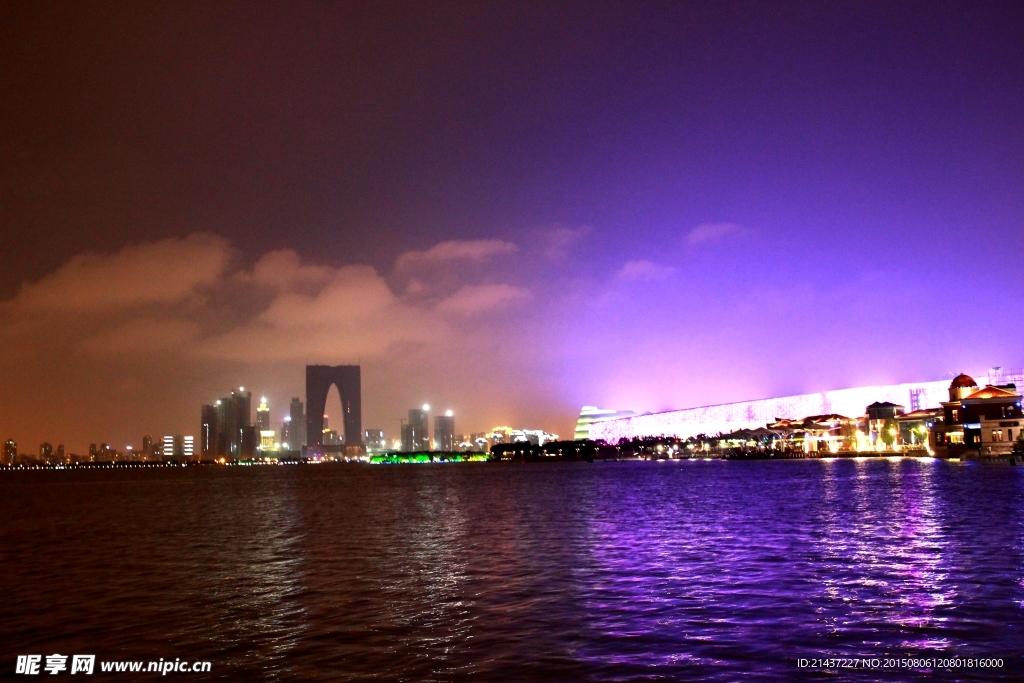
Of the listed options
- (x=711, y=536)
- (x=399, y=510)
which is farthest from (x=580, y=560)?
(x=399, y=510)

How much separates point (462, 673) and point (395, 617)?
18.1 ft

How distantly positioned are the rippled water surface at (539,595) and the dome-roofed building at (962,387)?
12638 cm

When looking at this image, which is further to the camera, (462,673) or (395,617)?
(395,617)

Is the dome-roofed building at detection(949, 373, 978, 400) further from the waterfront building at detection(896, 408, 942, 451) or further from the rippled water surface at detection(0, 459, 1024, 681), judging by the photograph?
the rippled water surface at detection(0, 459, 1024, 681)

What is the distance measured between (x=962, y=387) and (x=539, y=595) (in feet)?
527

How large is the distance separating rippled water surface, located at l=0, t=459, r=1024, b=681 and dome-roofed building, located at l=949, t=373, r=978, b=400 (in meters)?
126

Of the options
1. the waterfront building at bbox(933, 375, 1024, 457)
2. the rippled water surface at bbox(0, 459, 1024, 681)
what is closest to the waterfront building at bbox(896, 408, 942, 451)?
the waterfront building at bbox(933, 375, 1024, 457)

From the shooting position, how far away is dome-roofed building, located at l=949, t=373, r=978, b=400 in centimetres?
16075

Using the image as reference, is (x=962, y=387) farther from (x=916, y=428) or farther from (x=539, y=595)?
(x=539, y=595)

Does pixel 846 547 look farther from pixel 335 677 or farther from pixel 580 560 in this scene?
pixel 335 677

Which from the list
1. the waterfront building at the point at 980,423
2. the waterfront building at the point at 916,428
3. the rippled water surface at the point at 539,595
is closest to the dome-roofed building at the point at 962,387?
the waterfront building at the point at 980,423

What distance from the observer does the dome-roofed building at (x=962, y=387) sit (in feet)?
527

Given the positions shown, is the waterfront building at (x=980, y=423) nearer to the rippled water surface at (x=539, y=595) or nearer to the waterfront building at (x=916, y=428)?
the waterfront building at (x=916, y=428)

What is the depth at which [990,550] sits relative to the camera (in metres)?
30.1
